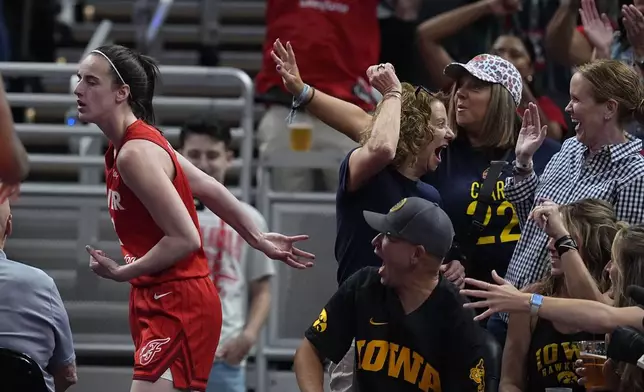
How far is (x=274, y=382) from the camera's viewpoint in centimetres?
795

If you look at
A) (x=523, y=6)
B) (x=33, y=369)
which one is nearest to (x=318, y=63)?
(x=523, y=6)

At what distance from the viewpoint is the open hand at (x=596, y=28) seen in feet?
22.9

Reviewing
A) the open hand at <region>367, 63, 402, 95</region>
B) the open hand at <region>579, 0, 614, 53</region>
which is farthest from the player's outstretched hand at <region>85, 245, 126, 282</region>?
the open hand at <region>579, 0, 614, 53</region>

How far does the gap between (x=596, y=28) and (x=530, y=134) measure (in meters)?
1.53

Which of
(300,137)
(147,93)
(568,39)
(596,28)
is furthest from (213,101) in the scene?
(147,93)

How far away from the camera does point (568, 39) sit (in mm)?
7762

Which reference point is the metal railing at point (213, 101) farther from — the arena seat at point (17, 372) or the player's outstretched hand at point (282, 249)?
the arena seat at point (17, 372)

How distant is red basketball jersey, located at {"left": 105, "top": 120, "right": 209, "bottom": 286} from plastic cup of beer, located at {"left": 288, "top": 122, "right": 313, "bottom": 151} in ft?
9.92

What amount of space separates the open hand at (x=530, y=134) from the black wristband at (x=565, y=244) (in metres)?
0.70

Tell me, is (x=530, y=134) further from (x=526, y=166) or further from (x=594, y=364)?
(x=594, y=364)

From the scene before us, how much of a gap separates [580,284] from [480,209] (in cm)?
99

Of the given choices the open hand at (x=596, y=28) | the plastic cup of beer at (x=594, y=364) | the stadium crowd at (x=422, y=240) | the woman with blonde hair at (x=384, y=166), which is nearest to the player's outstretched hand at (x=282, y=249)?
the stadium crowd at (x=422, y=240)

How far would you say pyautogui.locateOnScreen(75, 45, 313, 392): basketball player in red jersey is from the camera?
16.3 feet

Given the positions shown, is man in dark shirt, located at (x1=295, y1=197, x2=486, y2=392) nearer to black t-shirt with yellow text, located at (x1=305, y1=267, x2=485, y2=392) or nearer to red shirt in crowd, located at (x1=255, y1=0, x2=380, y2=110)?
black t-shirt with yellow text, located at (x1=305, y1=267, x2=485, y2=392)
